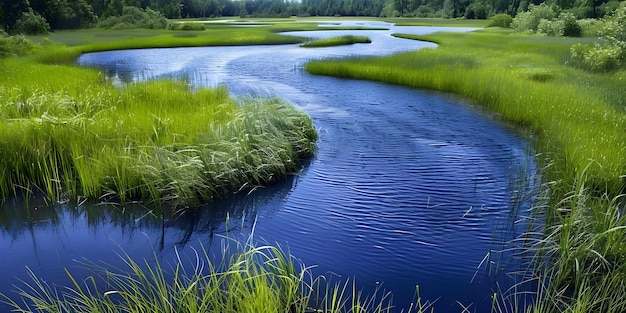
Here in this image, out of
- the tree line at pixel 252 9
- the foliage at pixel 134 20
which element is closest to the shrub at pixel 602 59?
the tree line at pixel 252 9

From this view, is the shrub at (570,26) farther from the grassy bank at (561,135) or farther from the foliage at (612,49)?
the foliage at (612,49)

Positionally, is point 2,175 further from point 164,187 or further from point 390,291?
point 390,291

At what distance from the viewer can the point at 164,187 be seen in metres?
8.29

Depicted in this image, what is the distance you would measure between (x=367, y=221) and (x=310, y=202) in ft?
4.51

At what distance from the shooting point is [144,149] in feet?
30.0

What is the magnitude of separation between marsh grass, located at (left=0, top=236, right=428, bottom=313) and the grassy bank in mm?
1974

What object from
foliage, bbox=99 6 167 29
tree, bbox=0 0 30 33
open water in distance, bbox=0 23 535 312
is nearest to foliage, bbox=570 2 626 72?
open water in distance, bbox=0 23 535 312

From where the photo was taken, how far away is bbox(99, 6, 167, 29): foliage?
139ft

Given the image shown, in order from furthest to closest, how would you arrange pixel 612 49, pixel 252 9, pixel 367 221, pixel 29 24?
pixel 252 9 < pixel 29 24 < pixel 612 49 < pixel 367 221

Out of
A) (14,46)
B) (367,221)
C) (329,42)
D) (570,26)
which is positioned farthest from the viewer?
(329,42)

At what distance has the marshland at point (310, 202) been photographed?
18.2 feet

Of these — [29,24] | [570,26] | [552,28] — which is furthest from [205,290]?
[552,28]

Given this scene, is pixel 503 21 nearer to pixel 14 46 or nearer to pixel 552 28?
pixel 552 28

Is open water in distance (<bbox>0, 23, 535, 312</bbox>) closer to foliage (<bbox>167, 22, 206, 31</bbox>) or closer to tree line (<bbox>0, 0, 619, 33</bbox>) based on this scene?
tree line (<bbox>0, 0, 619, 33</bbox>)
